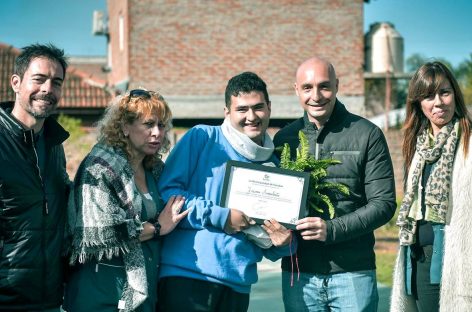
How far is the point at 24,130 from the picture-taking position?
13.0ft

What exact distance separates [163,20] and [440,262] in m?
18.3

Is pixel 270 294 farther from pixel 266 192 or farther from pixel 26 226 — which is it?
pixel 26 226

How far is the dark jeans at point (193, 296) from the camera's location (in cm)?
A: 423

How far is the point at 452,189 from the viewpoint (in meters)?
4.20

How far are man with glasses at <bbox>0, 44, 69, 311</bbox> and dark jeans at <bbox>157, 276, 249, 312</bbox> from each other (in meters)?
0.66

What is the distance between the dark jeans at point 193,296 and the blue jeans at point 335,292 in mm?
501

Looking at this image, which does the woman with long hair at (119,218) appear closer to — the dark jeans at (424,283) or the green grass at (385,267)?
the dark jeans at (424,283)

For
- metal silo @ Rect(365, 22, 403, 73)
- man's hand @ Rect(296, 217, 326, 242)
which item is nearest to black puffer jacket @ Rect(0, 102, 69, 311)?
man's hand @ Rect(296, 217, 326, 242)

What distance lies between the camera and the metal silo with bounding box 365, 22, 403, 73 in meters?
23.2

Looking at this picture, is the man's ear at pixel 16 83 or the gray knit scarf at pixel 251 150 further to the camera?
the gray knit scarf at pixel 251 150

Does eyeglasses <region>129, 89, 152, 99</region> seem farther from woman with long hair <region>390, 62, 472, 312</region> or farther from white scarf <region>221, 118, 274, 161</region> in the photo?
woman with long hair <region>390, 62, 472, 312</region>

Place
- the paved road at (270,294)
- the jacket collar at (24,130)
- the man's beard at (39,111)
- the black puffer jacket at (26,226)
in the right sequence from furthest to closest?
the paved road at (270,294)
the man's beard at (39,111)
the jacket collar at (24,130)
the black puffer jacket at (26,226)

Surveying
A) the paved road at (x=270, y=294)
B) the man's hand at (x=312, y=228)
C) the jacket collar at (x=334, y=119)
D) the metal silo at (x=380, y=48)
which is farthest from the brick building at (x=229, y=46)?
the man's hand at (x=312, y=228)

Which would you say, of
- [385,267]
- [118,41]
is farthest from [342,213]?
[118,41]
